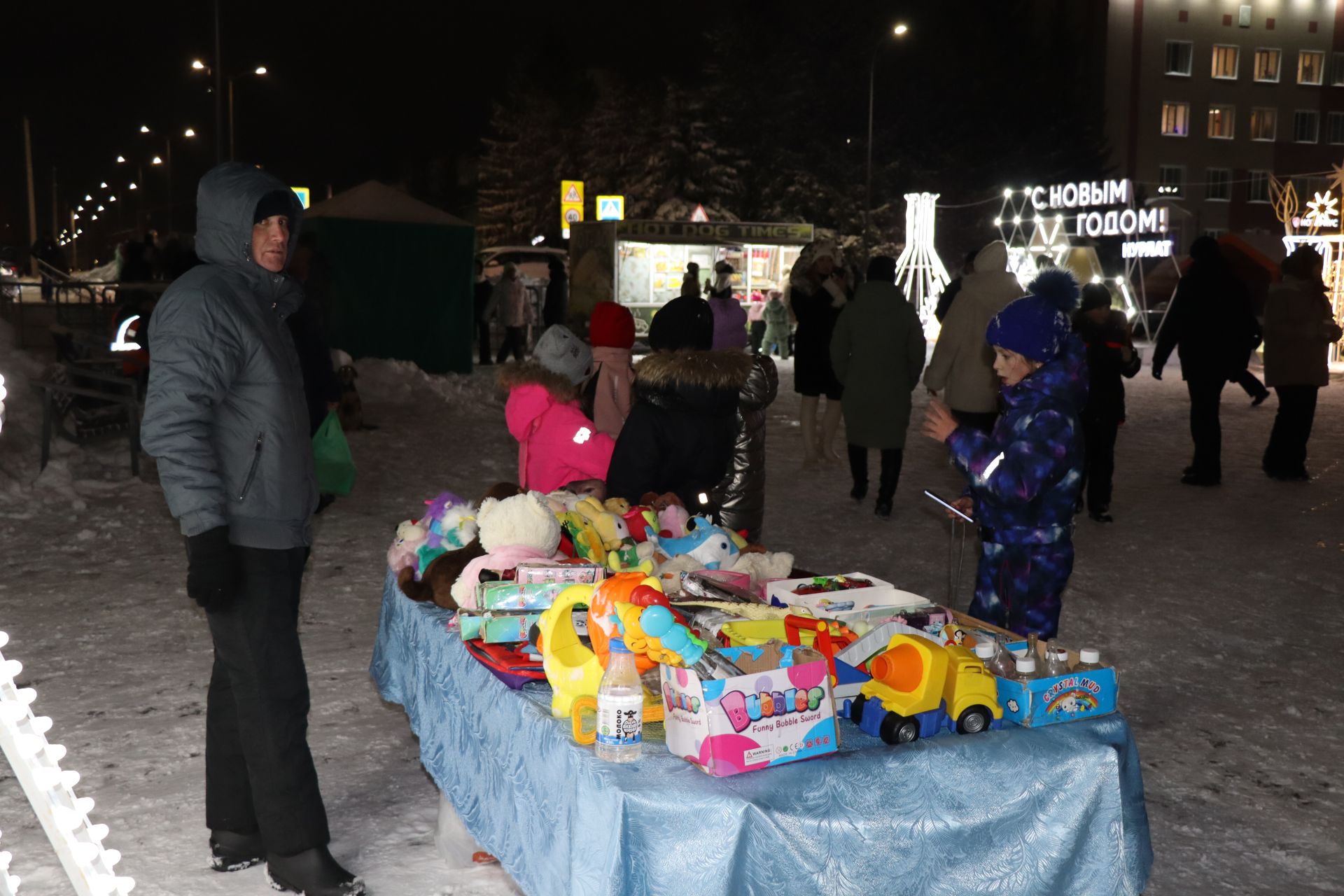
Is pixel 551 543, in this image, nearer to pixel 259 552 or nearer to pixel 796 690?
pixel 259 552

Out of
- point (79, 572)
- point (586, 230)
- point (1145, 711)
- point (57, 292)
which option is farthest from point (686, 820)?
point (586, 230)

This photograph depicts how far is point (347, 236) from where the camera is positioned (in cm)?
1806

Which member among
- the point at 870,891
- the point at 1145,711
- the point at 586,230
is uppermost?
the point at 586,230

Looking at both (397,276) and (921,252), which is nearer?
(397,276)

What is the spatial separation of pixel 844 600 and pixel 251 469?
1.56 m

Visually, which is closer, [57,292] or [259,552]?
[259,552]

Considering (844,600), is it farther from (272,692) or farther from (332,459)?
(332,459)

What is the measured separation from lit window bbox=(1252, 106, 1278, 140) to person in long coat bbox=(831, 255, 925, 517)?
154 feet

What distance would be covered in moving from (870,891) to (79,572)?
19.5 feet

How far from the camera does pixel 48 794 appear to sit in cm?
192

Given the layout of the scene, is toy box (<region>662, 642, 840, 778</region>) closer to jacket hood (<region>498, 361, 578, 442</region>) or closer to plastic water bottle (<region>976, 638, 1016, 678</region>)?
plastic water bottle (<region>976, 638, 1016, 678</region>)

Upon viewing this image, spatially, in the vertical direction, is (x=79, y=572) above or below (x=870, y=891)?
below

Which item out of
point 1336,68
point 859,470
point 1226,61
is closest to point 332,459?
point 859,470

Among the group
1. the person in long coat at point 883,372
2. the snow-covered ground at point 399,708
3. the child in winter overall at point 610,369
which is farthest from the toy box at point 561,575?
the person in long coat at point 883,372
